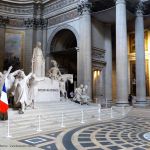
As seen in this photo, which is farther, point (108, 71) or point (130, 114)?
point (108, 71)

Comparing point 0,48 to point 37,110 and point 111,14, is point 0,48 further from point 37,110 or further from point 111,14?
point 37,110

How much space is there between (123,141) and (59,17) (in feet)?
53.9

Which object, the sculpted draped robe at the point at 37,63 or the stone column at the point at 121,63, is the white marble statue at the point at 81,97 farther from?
the sculpted draped robe at the point at 37,63

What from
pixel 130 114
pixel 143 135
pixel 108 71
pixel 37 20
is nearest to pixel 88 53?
pixel 108 71

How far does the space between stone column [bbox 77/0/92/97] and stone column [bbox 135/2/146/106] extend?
11.7 feet

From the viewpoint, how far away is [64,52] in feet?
73.0

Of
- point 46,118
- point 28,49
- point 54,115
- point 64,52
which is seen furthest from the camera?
point 28,49

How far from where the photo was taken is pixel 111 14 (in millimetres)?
19156

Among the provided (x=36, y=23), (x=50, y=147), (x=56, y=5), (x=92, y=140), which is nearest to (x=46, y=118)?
(x=92, y=140)

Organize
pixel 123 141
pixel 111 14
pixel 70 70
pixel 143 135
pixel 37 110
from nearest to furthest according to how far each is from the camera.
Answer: pixel 123 141
pixel 143 135
pixel 37 110
pixel 111 14
pixel 70 70

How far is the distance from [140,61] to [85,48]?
4.16 m

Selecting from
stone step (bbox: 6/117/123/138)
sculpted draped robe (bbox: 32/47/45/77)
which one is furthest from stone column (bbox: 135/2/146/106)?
stone step (bbox: 6/117/123/138)

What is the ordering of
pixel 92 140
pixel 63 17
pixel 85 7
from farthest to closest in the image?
pixel 63 17 → pixel 85 7 → pixel 92 140

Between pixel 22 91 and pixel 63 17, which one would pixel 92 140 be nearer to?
pixel 22 91
